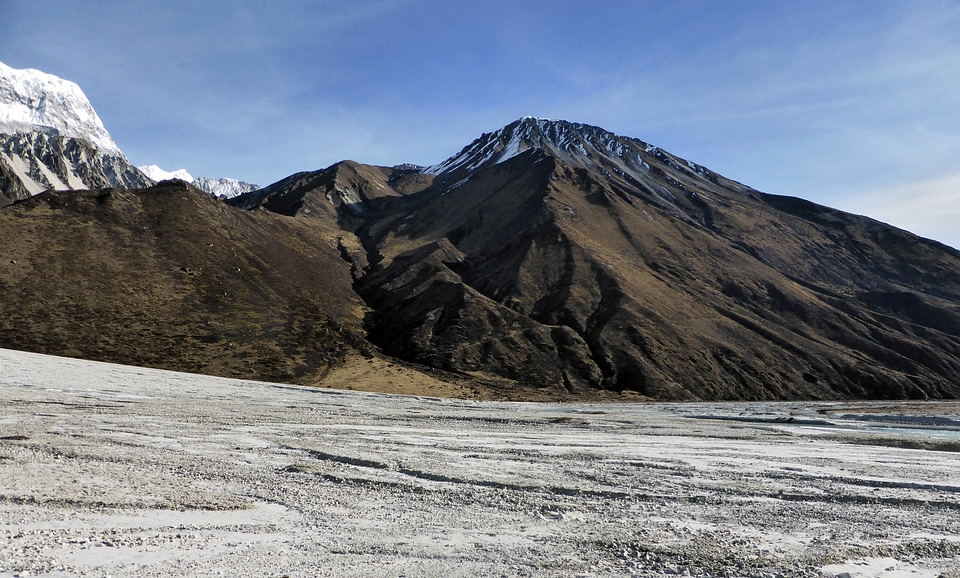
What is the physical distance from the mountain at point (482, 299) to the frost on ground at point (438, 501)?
30.4 meters

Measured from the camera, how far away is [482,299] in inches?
2606

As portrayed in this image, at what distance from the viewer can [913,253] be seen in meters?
122

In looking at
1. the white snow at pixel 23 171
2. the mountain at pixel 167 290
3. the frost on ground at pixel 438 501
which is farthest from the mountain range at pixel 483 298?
the white snow at pixel 23 171

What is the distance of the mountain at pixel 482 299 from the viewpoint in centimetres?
5072

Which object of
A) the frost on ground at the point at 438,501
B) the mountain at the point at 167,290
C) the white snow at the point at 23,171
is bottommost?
the frost on ground at the point at 438,501

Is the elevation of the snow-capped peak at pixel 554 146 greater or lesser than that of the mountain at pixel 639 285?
greater

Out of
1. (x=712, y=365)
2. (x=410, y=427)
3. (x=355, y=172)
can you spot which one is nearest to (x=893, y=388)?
(x=712, y=365)

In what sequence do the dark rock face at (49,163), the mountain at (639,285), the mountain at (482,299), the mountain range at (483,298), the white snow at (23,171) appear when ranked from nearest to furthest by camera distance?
the mountain at (482,299), the mountain range at (483,298), the mountain at (639,285), the white snow at (23,171), the dark rock face at (49,163)

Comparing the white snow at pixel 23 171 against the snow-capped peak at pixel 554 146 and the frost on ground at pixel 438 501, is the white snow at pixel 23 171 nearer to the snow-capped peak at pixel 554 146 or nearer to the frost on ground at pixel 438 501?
the snow-capped peak at pixel 554 146

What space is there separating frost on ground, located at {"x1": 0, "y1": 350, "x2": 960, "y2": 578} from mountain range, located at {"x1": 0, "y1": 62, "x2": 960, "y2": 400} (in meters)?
30.9

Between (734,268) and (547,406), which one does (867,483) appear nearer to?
(547,406)

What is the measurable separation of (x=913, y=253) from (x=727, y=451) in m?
134

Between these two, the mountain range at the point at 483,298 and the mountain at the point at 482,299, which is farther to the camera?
the mountain range at the point at 483,298

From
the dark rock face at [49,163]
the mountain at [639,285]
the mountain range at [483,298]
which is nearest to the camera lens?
the mountain range at [483,298]
